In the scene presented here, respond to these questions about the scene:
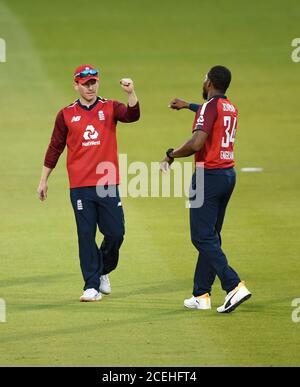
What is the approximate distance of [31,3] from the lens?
3003 centimetres

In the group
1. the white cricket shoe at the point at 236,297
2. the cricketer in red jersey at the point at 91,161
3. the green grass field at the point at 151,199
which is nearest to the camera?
the green grass field at the point at 151,199

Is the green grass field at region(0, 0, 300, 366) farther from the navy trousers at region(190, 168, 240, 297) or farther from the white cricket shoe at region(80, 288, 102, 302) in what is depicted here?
the navy trousers at region(190, 168, 240, 297)

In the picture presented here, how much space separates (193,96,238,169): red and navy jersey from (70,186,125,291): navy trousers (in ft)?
3.51

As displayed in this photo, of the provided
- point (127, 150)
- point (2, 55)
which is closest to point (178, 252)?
point (127, 150)

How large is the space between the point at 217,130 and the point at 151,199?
635 centimetres

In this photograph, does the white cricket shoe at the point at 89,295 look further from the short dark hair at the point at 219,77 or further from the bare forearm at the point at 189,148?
the short dark hair at the point at 219,77

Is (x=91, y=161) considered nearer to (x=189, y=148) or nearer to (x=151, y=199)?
(x=189, y=148)

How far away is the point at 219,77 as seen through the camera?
12.4 meters

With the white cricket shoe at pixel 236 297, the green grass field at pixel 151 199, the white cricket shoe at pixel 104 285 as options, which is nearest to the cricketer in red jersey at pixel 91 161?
the white cricket shoe at pixel 104 285

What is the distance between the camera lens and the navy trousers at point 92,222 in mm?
12891

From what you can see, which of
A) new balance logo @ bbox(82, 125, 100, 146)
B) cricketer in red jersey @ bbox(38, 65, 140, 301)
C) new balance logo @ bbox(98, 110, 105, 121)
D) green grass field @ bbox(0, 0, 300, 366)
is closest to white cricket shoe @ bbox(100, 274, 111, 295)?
green grass field @ bbox(0, 0, 300, 366)

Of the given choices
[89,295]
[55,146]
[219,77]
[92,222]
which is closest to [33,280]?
[89,295]

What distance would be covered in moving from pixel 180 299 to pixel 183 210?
4844 millimetres

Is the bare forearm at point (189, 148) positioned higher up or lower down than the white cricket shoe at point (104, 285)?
higher up
